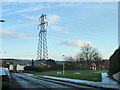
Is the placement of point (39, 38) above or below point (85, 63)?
above

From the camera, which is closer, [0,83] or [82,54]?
[0,83]

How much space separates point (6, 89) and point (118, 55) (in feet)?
38.0

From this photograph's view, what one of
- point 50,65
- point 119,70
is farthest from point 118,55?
point 50,65

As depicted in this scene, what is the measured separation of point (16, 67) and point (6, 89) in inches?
4954

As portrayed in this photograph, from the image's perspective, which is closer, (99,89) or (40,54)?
(99,89)

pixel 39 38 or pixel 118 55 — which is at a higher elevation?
pixel 39 38

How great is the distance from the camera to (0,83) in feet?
46.3

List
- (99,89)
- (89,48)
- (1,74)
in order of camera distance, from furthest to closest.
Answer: (89,48) → (99,89) → (1,74)

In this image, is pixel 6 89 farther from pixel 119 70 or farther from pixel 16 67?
pixel 16 67

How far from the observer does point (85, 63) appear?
77.2 metres

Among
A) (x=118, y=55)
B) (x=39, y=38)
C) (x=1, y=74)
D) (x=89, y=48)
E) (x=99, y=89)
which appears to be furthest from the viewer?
(x=39, y=38)

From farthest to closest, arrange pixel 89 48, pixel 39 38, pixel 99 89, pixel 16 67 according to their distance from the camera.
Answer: pixel 16 67, pixel 39 38, pixel 89 48, pixel 99 89

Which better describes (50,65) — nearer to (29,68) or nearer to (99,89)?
(29,68)

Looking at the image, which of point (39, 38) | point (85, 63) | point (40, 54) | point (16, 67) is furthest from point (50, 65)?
point (16, 67)
